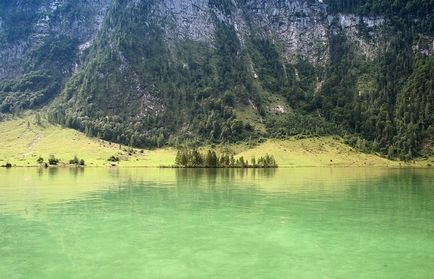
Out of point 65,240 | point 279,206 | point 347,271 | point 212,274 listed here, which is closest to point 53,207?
point 65,240

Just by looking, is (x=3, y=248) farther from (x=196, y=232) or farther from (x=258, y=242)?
(x=258, y=242)

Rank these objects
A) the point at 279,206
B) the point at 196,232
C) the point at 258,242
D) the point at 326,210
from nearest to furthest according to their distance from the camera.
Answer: the point at 258,242 → the point at 196,232 → the point at 326,210 → the point at 279,206

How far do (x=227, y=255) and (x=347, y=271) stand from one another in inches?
352

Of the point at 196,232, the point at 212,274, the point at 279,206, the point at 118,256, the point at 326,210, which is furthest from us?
the point at 279,206

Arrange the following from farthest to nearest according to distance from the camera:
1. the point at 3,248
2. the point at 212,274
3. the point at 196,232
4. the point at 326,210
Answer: the point at 326,210 < the point at 196,232 < the point at 3,248 < the point at 212,274

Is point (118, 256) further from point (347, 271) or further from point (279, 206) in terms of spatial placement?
point (279, 206)

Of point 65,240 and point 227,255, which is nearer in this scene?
point 227,255

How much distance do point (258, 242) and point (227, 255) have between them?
580 centimetres

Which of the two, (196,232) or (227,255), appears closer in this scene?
(227,255)

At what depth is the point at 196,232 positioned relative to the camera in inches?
1768

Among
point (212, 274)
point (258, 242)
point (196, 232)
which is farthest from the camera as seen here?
point (196, 232)

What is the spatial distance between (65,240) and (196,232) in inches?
470

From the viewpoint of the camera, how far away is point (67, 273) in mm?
29891

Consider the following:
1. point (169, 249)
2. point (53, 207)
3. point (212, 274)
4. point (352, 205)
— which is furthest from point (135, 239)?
point (352, 205)
